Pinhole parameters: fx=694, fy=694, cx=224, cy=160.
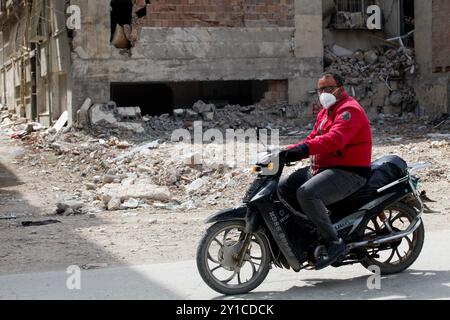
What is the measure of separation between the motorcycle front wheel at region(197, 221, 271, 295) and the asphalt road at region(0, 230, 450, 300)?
9 cm

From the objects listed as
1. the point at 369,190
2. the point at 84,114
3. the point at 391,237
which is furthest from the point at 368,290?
the point at 84,114

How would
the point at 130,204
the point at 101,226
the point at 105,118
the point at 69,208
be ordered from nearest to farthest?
the point at 101,226, the point at 69,208, the point at 130,204, the point at 105,118

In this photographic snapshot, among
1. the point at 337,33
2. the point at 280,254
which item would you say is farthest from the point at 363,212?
the point at 337,33

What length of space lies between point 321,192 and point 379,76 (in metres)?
14.9

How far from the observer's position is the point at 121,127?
16844 mm

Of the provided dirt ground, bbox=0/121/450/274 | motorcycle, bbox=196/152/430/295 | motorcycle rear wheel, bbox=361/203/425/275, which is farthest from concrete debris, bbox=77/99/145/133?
motorcycle, bbox=196/152/430/295

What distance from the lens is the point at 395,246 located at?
579cm

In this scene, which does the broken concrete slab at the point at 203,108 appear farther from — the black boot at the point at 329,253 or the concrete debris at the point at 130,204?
the black boot at the point at 329,253

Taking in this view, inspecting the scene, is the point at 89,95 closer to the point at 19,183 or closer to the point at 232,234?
the point at 19,183

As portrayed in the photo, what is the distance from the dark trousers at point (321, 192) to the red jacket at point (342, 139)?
106 mm

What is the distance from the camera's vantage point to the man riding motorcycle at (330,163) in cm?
517

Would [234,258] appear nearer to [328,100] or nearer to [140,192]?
[328,100]

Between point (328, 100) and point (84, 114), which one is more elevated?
point (328, 100)

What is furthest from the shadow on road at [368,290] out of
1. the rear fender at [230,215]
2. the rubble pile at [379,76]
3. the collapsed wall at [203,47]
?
the rubble pile at [379,76]
